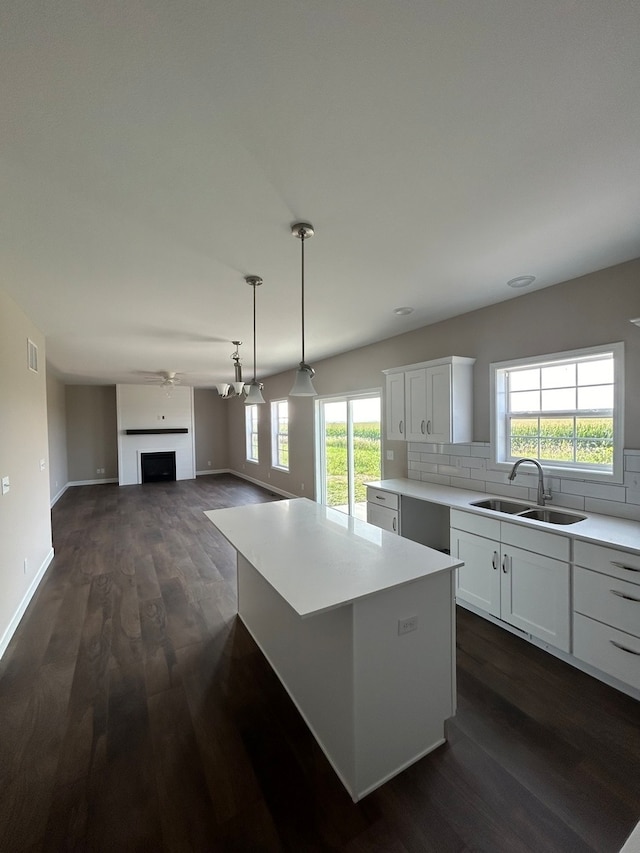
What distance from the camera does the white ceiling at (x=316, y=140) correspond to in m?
0.93

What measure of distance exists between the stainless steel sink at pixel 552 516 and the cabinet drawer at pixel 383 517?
1218 millimetres

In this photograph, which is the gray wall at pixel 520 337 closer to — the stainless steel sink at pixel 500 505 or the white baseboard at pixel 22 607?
the stainless steel sink at pixel 500 505

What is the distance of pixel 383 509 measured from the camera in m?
3.74

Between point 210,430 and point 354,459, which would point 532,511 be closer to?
point 354,459

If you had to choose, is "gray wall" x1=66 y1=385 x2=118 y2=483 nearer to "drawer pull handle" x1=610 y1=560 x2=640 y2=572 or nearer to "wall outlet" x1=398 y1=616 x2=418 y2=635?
"wall outlet" x1=398 y1=616 x2=418 y2=635

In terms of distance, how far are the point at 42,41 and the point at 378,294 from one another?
7.74 ft

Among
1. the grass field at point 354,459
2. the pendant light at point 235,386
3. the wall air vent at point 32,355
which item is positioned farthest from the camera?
the grass field at point 354,459

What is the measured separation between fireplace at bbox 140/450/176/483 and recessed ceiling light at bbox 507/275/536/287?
880cm

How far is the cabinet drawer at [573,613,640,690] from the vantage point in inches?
74.1

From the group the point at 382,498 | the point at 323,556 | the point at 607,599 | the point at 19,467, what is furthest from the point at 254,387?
the point at 607,599

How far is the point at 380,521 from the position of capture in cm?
376

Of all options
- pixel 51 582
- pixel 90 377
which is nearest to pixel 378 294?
pixel 51 582

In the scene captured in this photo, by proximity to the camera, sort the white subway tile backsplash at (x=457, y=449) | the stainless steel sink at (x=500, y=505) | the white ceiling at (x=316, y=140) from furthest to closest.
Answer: the white subway tile backsplash at (x=457, y=449), the stainless steel sink at (x=500, y=505), the white ceiling at (x=316, y=140)

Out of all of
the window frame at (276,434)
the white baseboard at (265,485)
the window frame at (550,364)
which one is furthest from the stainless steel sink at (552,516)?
the window frame at (276,434)
